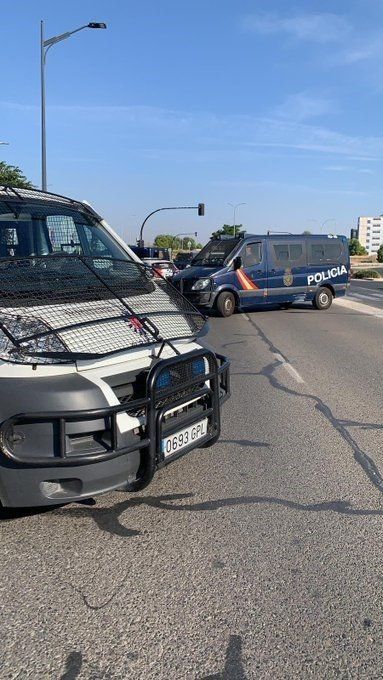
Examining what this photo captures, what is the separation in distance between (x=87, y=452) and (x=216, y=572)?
925mm

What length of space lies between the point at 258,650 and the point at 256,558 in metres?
0.77

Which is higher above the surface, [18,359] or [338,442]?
[18,359]

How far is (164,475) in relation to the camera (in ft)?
14.5

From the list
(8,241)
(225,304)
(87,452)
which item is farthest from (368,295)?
(87,452)

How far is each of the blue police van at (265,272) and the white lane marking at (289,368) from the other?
20.2 feet

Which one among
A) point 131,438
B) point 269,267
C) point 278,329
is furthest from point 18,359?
point 269,267

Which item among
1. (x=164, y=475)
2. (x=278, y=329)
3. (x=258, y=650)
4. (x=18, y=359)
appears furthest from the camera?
(x=278, y=329)

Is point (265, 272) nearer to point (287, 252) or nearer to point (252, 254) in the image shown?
point (252, 254)

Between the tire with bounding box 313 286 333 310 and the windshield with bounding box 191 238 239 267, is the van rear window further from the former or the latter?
the tire with bounding box 313 286 333 310

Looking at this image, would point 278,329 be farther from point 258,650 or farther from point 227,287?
point 258,650

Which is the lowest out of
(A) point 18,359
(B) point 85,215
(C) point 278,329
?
(C) point 278,329

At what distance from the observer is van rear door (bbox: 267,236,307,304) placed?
57.4 ft

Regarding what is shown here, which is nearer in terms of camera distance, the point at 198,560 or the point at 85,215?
the point at 198,560

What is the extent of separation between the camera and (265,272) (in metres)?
17.2
